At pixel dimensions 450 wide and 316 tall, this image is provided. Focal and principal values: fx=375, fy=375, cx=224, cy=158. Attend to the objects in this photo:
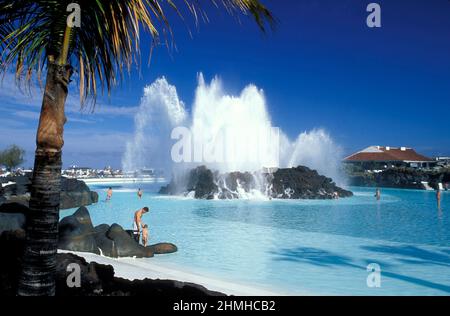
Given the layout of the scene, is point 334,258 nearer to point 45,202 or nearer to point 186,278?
point 186,278

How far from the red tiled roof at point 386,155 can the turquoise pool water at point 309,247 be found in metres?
61.4

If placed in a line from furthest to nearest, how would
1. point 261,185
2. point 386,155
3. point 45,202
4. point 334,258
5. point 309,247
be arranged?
point 386,155 < point 261,185 < point 309,247 < point 334,258 < point 45,202

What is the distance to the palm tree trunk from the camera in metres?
3.35

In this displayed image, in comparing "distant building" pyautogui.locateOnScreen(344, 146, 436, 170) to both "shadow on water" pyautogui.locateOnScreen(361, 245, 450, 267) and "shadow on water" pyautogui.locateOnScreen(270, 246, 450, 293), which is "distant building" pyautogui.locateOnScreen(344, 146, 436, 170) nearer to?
"shadow on water" pyautogui.locateOnScreen(361, 245, 450, 267)

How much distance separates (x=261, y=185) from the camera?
34.6 m

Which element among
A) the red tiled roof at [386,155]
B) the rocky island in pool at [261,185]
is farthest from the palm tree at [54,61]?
the red tiled roof at [386,155]

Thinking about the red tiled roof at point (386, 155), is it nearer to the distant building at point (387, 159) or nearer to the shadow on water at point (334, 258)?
the distant building at point (387, 159)

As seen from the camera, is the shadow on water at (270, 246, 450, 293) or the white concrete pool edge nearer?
the white concrete pool edge

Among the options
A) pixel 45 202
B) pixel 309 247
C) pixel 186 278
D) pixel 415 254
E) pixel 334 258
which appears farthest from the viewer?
pixel 309 247

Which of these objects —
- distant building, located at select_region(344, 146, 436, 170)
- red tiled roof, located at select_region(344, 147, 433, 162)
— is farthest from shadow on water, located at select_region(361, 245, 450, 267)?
red tiled roof, located at select_region(344, 147, 433, 162)

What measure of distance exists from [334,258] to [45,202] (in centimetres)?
1022

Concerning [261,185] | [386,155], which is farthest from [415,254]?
[386,155]

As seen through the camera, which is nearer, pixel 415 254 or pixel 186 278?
pixel 186 278

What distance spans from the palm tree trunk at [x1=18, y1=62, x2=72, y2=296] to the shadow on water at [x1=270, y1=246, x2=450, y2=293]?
885 centimetres
